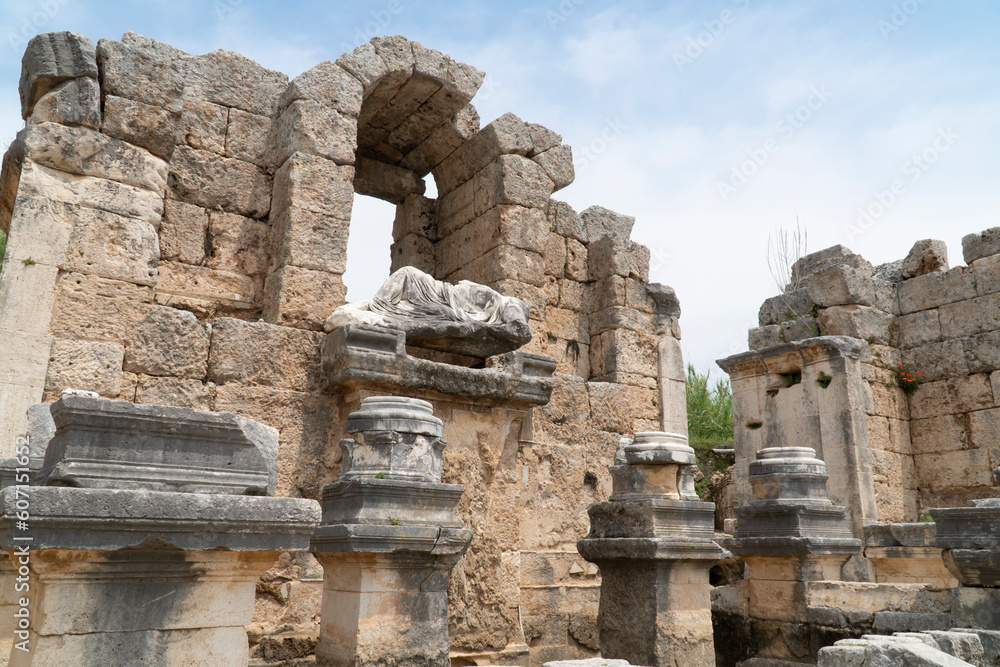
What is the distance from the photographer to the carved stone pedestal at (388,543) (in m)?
4.09

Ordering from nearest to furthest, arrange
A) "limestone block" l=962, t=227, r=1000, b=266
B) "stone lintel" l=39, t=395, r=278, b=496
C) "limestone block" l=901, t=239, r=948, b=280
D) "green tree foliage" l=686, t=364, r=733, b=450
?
"stone lintel" l=39, t=395, r=278, b=496 → "limestone block" l=962, t=227, r=1000, b=266 → "limestone block" l=901, t=239, r=948, b=280 → "green tree foliage" l=686, t=364, r=733, b=450

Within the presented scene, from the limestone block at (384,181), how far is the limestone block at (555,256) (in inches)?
61.7

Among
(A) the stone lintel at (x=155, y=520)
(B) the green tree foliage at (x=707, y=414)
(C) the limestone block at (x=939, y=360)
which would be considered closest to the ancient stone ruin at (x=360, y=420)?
(A) the stone lintel at (x=155, y=520)

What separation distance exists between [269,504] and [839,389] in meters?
8.47

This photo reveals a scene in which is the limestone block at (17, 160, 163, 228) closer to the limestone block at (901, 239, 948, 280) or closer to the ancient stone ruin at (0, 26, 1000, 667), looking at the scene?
the ancient stone ruin at (0, 26, 1000, 667)

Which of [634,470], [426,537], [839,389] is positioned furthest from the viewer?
[839,389]

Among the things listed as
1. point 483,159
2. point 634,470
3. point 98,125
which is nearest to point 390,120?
point 483,159

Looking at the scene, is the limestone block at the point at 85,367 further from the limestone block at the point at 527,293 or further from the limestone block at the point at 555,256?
the limestone block at the point at 555,256

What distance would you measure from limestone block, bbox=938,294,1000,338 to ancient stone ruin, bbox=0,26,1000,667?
3.75 meters

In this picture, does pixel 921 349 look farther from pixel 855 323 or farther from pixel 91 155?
pixel 91 155

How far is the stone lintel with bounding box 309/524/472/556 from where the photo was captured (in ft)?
13.3

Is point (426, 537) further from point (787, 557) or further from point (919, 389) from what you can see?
point (919, 389)

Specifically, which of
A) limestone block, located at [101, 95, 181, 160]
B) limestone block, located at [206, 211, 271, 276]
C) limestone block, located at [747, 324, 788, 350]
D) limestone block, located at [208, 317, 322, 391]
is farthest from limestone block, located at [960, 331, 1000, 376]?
limestone block, located at [101, 95, 181, 160]

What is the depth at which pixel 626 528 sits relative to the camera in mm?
5383
